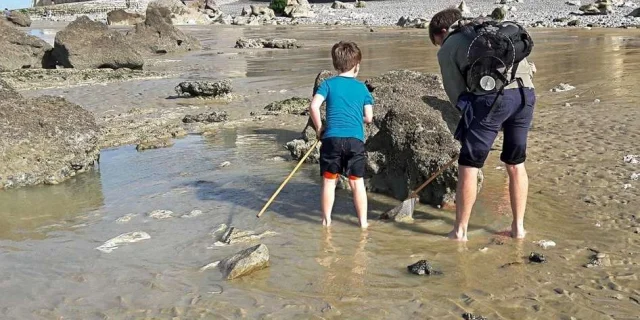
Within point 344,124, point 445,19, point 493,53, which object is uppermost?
point 445,19

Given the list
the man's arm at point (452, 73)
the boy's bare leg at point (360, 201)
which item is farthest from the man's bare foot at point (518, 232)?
the boy's bare leg at point (360, 201)

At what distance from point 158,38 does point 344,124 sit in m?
23.5

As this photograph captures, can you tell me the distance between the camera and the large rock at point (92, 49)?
19.8 meters

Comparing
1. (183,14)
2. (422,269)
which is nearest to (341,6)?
(183,14)

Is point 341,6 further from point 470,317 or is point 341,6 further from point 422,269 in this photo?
point 470,317

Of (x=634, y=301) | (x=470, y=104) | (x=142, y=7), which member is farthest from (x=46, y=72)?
(x=142, y=7)

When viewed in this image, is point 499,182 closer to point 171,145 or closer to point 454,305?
point 454,305

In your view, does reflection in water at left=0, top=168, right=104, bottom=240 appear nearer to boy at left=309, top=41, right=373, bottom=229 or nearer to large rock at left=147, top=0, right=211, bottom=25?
boy at left=309, top=41, right=373, bottom=229

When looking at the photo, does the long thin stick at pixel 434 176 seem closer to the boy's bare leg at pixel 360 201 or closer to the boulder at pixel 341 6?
the boy's bare leg at pixel 360 201

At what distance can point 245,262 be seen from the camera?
4773 mm

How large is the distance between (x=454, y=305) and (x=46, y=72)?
A: 16.5 metres

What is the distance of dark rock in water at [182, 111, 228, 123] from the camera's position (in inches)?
435

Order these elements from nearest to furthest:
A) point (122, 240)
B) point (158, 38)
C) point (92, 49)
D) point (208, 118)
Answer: point (122, 240) → point (208, 118) → point (92, 49) → point (158, 38)

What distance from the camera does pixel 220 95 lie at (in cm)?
1346
